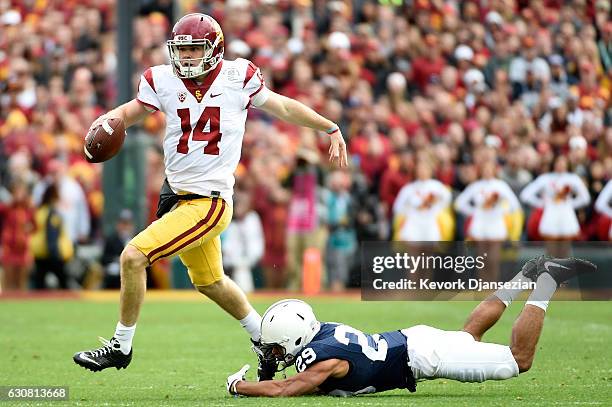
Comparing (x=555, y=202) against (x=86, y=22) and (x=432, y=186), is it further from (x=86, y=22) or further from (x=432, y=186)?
(x=86, y=22)

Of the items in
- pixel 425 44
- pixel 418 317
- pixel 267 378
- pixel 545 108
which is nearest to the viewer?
pixel 267 378

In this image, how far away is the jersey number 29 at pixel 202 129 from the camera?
7.40 metres

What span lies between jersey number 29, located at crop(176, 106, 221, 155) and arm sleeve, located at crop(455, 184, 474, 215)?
7999 mm

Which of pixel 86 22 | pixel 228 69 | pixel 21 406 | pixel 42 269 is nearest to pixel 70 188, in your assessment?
pixel 42 269

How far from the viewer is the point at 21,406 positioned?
6.38m

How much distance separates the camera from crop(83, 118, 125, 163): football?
728 cm

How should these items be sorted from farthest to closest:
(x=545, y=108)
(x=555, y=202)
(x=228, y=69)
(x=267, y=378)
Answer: (x=545, y=108)
(x=555, y=202)
(x=228, y=69)
(x=267, y=378)

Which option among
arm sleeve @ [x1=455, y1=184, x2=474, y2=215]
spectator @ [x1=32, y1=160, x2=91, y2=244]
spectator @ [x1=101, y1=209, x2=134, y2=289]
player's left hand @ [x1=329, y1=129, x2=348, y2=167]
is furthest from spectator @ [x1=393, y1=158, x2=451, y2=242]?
player's left hand @ [x1=329, y1=129, x2=348, y2=167]

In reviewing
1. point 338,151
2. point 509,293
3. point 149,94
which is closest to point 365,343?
point 509,293

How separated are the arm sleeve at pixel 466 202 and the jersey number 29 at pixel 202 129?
7999mm

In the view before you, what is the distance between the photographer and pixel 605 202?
14.9 metres

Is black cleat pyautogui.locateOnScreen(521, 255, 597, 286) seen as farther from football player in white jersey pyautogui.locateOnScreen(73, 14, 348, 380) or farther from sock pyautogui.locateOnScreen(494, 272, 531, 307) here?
football player in white jersey pyautogui.locateOnScreen(73, 14, 348, 380)

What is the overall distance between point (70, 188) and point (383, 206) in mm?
3805

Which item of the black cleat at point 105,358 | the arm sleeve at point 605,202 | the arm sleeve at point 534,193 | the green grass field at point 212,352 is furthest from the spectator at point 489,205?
the black cleat at point 105,358
